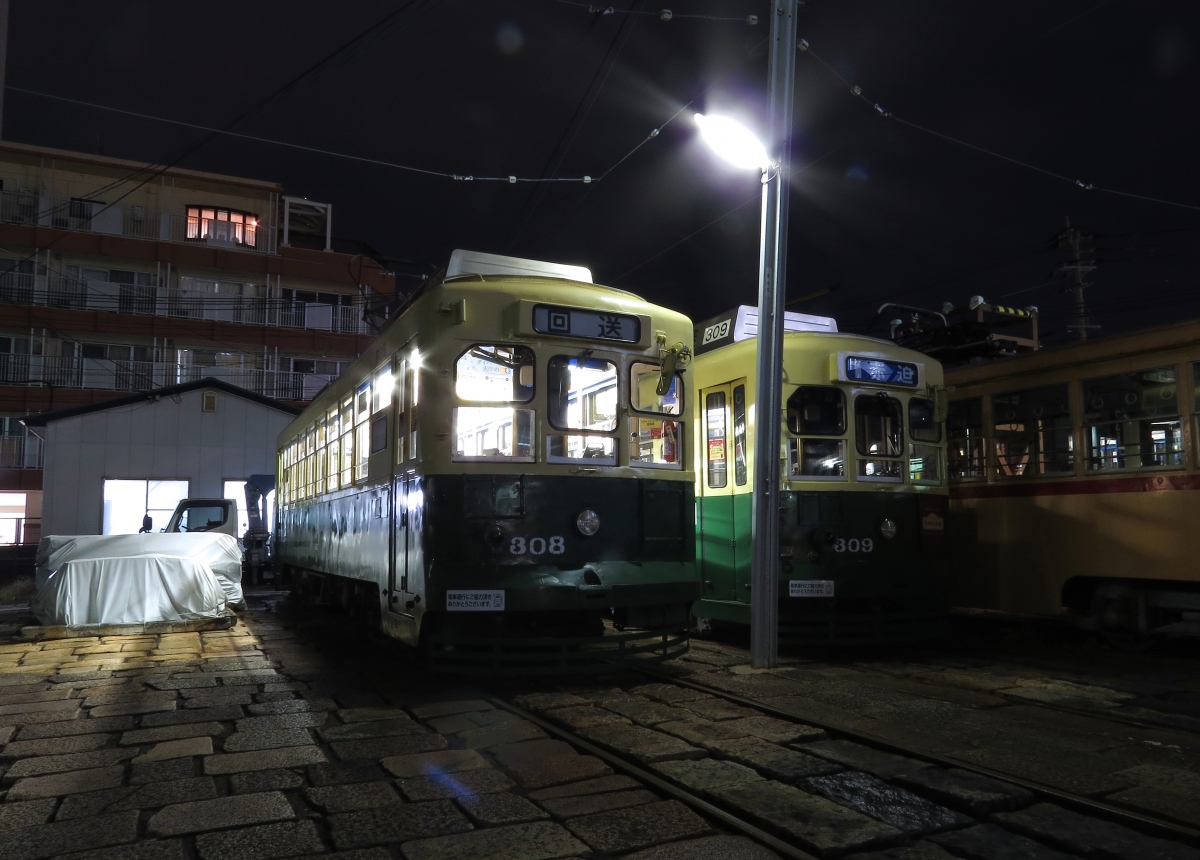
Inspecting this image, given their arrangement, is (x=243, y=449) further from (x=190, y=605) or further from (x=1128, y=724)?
(x=1128, y=724)

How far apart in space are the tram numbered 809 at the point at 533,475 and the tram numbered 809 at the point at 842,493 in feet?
4.47

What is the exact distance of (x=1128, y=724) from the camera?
17.1 feet

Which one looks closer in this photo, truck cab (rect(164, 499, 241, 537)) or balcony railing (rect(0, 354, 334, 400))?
truck cab (rect(164, 499, 241, 537))

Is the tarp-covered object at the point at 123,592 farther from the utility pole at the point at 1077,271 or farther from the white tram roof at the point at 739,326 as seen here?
the utility pole at the point at 1077,271

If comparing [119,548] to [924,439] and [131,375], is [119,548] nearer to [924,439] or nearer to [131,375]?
[924,439]

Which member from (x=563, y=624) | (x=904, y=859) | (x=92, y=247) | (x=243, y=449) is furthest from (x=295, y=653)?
(x=92, y=247)

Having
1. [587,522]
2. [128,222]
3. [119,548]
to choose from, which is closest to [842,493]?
[587,522]

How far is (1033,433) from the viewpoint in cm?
891

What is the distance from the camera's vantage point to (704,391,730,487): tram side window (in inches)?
343

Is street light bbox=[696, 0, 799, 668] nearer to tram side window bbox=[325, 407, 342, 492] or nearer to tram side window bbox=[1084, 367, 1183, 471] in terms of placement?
tram side window bbox=[1084, 367, 1183, 471]

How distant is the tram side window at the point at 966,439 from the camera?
9469 mm

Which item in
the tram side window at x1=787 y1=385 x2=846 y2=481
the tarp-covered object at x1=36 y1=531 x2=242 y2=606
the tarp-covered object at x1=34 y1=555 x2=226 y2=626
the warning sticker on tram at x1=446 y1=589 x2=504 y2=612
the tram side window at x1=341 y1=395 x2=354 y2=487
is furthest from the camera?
the tarp-covered object at x1=36 y1=531 x2=242 y2=606

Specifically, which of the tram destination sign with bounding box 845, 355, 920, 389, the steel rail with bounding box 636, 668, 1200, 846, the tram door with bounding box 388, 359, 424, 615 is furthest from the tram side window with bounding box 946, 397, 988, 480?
the tram door with bounding box 388, 359, 424, 615

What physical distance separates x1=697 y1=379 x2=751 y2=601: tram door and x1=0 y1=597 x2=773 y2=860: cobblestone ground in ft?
9.85
